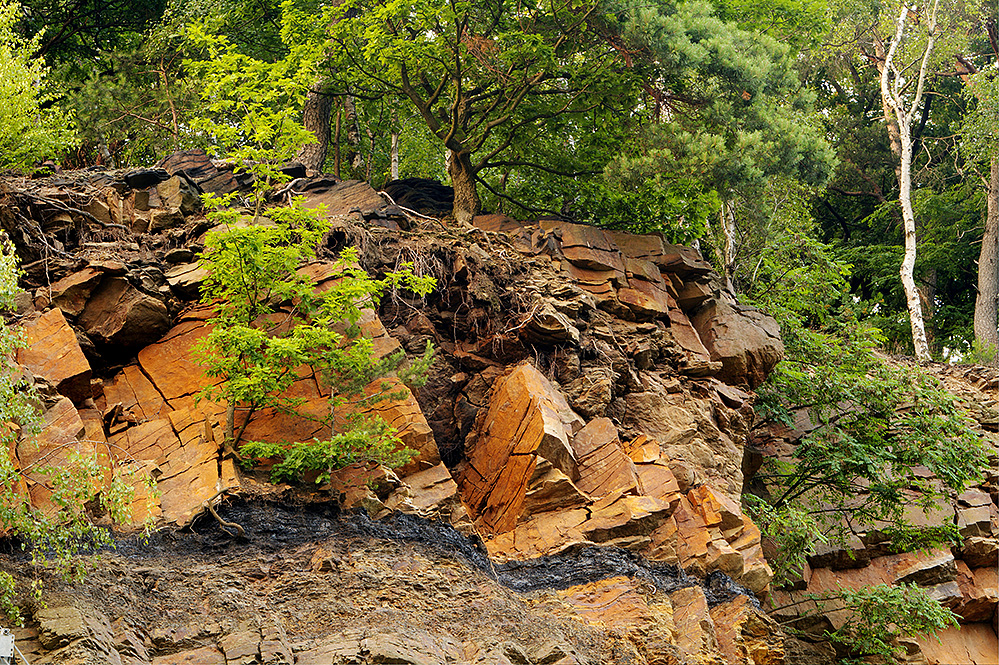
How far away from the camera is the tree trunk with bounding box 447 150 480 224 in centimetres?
1705

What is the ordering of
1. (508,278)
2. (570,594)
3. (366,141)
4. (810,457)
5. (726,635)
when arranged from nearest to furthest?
(570,594), (726,635), (508,278), (810,457), (366,141)

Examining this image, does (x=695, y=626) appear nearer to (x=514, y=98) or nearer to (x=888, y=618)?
(x=888, y=618)

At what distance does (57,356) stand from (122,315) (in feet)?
3.70

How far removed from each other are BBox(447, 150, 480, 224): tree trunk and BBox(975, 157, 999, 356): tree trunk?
16.3m

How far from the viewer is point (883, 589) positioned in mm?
14656

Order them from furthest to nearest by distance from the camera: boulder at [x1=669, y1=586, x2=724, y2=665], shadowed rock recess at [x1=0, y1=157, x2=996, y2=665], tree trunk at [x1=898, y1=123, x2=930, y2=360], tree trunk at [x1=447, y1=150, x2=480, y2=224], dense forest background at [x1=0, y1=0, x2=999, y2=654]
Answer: tree trunk at [x1=898, y1=123, x2=930, y2=360] < tree trunk at [x1=447, y1=150, x2=480, y2=224] < dense forest background at [x1=0, y1=0, x2=999, y2=654] < boulder at [x1=669, y1=586, x2=724, y2=665] < shadowed rock recess at [x1=0, y1=157, x2=996, y2=665]

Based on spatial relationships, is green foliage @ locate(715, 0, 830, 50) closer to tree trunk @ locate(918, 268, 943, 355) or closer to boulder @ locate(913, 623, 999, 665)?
tree trunk @ locate(918, 268, 943, 355)

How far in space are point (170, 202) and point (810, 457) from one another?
38.7 ft

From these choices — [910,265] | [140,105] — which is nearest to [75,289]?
Result: [140,105]

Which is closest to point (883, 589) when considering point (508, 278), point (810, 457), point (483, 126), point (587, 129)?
point (810, 457)

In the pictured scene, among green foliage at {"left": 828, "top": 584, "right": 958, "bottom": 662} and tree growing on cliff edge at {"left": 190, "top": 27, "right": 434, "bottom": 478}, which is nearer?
tree growing on cliff edge at {"left": 190, "top": 27, "right": 434, "bottom": 478}

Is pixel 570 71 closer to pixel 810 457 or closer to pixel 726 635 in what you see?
pixel 810 457

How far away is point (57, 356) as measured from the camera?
35.3 ft

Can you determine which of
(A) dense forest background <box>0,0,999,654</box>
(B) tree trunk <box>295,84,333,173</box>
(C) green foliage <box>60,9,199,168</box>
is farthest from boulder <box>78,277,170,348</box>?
(B) tree trunk <box>295,84,333,173</box>
